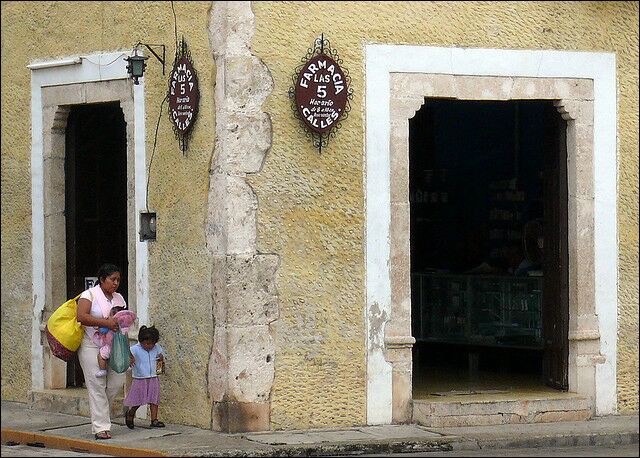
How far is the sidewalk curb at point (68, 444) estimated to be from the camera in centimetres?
1351

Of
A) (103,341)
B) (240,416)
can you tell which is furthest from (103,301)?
(240,416)

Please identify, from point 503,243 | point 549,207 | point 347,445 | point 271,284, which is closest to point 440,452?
point 347,445

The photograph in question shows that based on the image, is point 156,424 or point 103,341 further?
point 156,424

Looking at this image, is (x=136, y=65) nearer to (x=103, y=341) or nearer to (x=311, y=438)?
(x=103, y=341)

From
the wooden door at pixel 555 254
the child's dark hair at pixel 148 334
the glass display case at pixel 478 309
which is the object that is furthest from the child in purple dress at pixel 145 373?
the glass display case at pixel 478 309

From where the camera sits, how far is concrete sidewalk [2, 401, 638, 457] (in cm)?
1355

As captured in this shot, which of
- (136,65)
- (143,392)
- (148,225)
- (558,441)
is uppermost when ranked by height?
(136,65)

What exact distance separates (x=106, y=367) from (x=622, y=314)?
5097 millimetres

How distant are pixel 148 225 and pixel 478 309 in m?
4.13

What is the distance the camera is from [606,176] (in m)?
15.8

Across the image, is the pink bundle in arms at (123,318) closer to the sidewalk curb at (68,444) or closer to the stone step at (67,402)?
the sidewalk curb at (68,444)

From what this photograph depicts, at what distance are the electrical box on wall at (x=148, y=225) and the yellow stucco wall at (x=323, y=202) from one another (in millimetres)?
1250

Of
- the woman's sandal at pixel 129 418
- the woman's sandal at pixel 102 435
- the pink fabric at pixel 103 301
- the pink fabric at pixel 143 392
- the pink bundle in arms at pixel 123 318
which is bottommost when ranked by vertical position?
the woman's sandal at pixel 102 435

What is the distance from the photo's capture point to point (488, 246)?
1953cm
